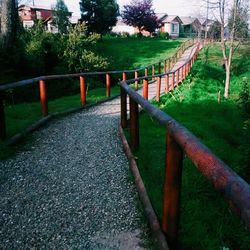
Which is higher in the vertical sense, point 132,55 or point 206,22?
point 206,22

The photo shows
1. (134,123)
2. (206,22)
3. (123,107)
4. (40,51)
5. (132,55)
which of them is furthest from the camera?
(132,55)

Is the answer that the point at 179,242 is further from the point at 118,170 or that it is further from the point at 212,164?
the point at 118,170

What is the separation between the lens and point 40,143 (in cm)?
516

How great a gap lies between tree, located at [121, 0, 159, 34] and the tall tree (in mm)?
46709

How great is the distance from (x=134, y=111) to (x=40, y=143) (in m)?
1.80

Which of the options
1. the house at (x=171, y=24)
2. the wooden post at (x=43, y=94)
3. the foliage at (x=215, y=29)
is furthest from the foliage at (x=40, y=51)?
the house at (x=171, y=24)

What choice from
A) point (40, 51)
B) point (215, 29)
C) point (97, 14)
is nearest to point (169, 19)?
point (97, 14)

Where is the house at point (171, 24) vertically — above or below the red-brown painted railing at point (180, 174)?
above

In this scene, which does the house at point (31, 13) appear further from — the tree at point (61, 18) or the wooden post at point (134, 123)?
the wooden post at point (134, 123)

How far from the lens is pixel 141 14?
5700 centimetres

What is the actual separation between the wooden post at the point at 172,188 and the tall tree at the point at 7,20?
12.2 meters

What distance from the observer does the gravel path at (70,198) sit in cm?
266

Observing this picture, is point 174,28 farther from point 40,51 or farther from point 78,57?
point 40,51

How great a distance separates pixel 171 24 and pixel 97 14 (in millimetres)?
36399
